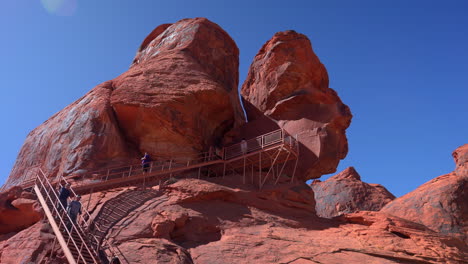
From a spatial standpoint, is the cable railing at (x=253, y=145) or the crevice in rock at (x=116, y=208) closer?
the crevice in rock at (x=116, y=208)

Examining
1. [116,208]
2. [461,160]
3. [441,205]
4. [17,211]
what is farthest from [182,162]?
[461,160]

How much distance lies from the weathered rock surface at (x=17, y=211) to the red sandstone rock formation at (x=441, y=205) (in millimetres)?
24426

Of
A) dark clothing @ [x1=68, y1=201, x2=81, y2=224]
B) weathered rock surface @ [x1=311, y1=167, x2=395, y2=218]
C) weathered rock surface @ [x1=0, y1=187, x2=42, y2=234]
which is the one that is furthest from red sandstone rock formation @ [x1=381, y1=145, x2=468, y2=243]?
weathered rock surface @ [x1=0, y1=187, x2=42, y2=234]

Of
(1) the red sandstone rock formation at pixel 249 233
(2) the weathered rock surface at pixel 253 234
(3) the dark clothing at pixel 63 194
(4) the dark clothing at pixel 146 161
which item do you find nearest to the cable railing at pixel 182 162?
(4) the dark clothing at pixel 146 161

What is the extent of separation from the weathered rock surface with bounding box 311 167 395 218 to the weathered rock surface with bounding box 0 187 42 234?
2872 cm

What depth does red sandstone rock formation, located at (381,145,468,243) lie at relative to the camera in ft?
87.6

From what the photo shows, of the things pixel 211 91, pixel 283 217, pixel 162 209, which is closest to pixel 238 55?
pixel 211 91

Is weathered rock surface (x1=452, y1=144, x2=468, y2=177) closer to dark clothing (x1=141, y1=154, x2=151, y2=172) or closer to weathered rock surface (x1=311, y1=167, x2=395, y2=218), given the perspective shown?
weathered rock surface (x1=311, y1=167, x2=395, y2=218)

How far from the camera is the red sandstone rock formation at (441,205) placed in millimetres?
26688

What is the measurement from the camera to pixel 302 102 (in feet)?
89.6

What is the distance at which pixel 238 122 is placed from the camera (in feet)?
89.7

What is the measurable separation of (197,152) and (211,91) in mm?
3735

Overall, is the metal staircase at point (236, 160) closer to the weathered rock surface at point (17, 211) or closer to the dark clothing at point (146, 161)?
the dark clothing at point (146, 161)

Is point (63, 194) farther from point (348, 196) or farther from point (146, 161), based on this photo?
point (348, 196)
